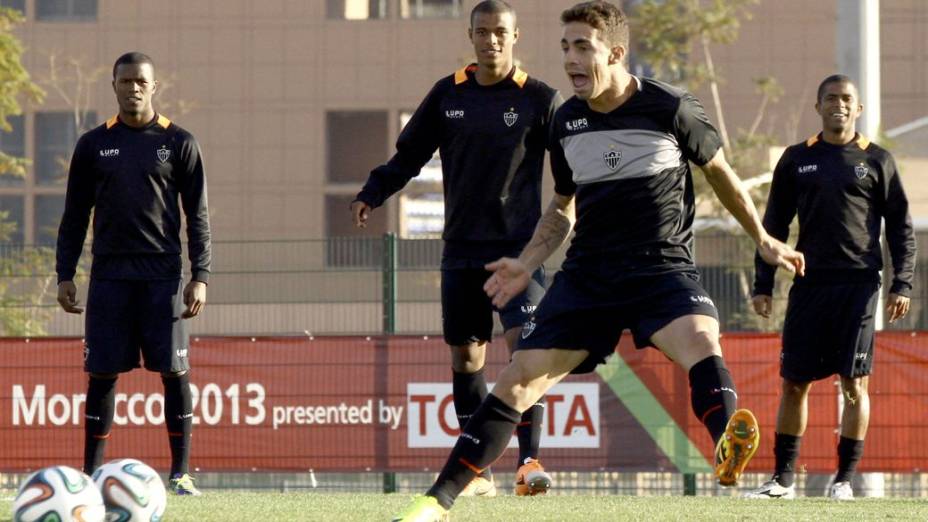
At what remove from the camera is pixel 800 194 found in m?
10.5

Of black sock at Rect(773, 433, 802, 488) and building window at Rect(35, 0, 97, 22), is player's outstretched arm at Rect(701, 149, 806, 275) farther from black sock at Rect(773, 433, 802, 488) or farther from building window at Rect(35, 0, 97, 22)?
building window at Rect(35, 0, 97, 22)

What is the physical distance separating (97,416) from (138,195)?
131cm

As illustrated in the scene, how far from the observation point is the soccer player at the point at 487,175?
359 inches

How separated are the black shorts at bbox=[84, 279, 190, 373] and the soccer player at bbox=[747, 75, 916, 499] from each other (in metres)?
3.63

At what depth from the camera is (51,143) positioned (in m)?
39.5

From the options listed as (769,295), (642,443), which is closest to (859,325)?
(769,295)

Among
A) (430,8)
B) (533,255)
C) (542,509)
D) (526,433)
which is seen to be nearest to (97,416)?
(526,433)

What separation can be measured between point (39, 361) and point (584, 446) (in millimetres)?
4392

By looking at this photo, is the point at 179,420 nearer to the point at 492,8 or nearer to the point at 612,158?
the point at 492,8

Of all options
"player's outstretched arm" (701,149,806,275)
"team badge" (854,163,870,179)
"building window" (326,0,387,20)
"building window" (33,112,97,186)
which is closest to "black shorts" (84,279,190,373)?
"player's outstretched arm" (701,149,806,275)

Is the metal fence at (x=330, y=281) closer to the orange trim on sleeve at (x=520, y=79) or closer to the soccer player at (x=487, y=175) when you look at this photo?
the soccer player at (x=487, y=175)

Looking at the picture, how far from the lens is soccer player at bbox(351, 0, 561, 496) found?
911 cm

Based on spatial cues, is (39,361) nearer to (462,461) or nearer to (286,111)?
(462,461)

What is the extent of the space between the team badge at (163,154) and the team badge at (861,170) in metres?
4.12
